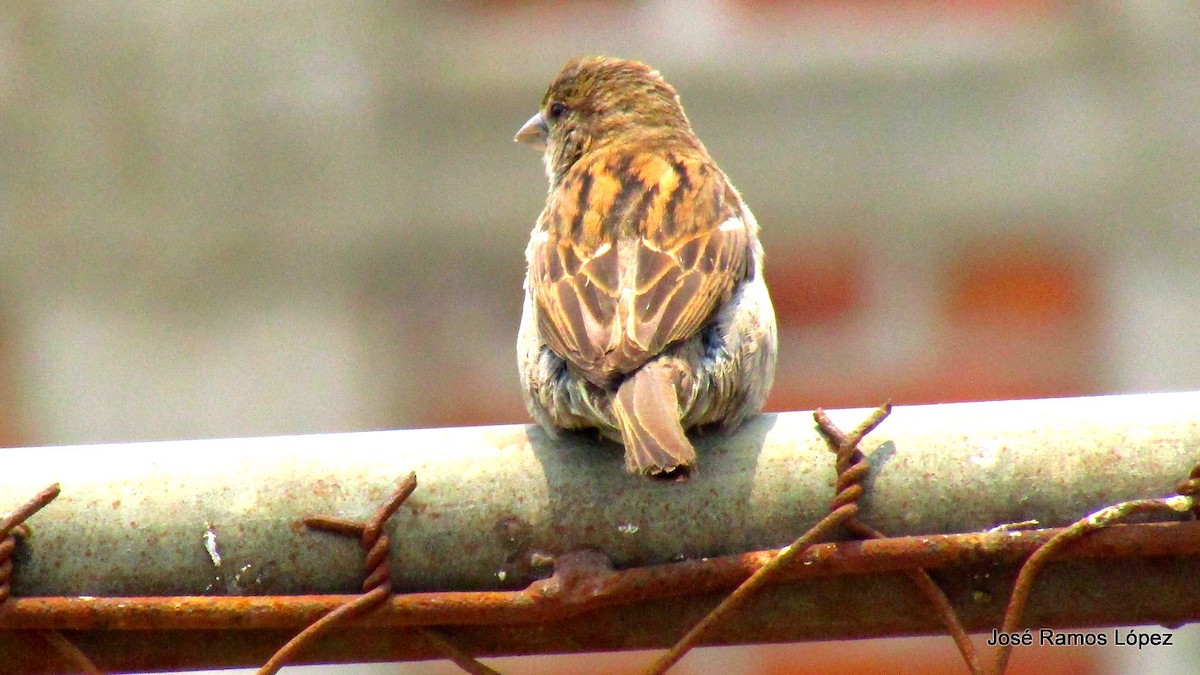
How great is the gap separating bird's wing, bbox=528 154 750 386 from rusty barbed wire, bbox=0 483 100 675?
0.82 metres

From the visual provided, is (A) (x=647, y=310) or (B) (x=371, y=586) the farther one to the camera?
(A) (x=647, y=310)

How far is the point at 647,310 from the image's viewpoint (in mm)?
2264

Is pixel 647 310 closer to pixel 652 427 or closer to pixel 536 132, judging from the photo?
pixel 652 427

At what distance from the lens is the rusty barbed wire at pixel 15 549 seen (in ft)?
4.88

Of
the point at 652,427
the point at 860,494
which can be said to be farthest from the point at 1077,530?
the point at 652,427

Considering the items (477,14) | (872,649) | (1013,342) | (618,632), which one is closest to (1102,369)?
(1013,342)

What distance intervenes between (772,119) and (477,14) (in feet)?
2.95

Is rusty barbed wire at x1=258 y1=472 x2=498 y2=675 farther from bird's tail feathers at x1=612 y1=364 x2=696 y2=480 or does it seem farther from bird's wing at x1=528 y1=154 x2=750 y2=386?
bird's wing at x1=528 y1=154 x2=750 y2=386

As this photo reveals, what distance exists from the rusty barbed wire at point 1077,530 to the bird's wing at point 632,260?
0.76 metres

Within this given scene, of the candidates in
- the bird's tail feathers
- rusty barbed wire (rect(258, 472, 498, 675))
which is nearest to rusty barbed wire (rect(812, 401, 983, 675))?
the bird's tail feathers

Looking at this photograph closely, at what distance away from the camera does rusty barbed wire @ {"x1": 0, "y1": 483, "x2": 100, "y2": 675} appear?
149 cm

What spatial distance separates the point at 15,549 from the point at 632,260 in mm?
1179

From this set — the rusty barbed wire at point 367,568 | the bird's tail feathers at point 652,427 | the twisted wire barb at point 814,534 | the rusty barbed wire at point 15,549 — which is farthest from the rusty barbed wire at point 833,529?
the rusty barbed wire at point 15,549

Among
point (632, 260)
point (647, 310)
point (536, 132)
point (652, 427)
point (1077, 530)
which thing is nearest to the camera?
point (1077, 530)
